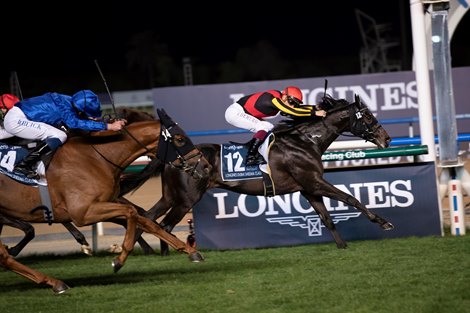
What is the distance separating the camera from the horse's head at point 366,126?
998 centimetres

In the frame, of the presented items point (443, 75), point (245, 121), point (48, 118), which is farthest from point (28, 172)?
point (443, 75)

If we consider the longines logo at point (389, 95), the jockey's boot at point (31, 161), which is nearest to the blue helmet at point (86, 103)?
the jockey's boot at point (31, 161)

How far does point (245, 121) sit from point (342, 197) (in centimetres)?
135

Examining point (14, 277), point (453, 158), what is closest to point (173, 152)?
point (14, 277)

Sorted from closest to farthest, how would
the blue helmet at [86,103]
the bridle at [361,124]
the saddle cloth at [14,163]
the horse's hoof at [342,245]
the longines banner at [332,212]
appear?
the saddle cloth at [14,163] → the blue helmet at [86,103] → the horse's hoof at [342,245] → the bridle at [361,124] → the longines banner at [332,212]

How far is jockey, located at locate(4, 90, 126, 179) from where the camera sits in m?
7.93

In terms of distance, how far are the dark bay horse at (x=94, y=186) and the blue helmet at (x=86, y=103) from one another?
216 millimetres

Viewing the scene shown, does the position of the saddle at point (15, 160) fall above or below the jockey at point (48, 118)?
below

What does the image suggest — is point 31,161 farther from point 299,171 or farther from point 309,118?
point 309,118

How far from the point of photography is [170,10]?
42656 millimetres

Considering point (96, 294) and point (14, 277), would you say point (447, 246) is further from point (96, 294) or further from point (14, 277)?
point (14, 277)

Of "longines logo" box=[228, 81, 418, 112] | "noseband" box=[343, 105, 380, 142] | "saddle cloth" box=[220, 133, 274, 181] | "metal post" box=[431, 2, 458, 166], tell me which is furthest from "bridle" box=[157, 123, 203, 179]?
"longines logo" box=[228, 81, 418, 112]

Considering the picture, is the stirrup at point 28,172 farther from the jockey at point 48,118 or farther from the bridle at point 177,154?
the bridle at point 177,154

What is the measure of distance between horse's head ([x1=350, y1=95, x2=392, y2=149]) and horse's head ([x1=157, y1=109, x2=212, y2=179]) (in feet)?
8.93
